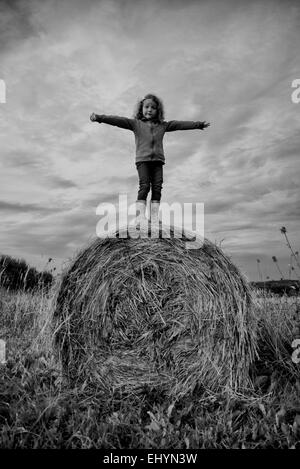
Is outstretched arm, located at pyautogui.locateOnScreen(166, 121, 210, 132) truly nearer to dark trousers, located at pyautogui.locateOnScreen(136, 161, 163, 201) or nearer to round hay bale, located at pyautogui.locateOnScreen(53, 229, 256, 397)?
dark trousers, located at pyautogui.locateOnScreen(136, 161, 163, 201)

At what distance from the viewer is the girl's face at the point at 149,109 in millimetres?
6535

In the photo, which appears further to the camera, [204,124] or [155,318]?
[204,124]

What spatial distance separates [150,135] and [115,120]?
1.87 ft

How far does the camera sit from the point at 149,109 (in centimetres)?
652

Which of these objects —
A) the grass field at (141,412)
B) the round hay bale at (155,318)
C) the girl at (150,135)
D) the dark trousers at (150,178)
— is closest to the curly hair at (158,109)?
the girl at (150,135)

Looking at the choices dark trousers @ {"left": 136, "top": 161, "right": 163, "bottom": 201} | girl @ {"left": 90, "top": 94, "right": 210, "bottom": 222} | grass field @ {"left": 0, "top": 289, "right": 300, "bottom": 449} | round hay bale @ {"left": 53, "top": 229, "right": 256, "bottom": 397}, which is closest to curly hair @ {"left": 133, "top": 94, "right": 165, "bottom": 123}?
girl @ {"left": 90, "top": 94, "right": 210, "bottom": 222}

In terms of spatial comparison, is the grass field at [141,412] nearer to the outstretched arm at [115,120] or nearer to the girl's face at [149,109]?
the outstretched arm at [115,120]

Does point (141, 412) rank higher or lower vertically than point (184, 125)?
lower

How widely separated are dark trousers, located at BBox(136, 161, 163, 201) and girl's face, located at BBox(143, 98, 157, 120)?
2.50 ft

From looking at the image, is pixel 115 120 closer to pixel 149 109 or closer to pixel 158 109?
pixel 149 109

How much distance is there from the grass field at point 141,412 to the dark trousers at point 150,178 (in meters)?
2.58

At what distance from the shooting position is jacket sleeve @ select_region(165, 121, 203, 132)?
257 inches

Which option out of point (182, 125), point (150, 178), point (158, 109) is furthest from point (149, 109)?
point (150, 178)

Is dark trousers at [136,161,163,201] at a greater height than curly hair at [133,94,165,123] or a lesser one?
lesser
